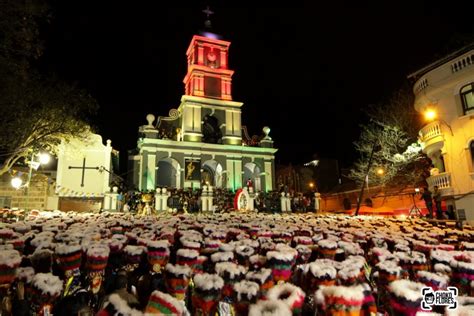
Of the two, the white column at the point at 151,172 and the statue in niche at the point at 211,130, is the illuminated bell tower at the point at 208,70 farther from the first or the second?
the white column at the point at 151,172

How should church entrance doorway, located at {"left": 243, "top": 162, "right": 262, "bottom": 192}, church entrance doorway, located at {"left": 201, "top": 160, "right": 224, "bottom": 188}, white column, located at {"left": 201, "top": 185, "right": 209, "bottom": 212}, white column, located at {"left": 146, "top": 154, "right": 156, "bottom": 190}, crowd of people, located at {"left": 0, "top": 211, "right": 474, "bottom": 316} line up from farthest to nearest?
church entrance doorway, located at {"left": 243, "top": 162, "right": 262, "bottom": 192}, church entrance doorway, located at {"left": 201, "top": 160, "right": 224, "bottom": 188}, white column, located at {"left": 146, "top": 154, "right": 156, "bottom": 190}, white column, located at {"left": 201, "top": 185, "right": 209, "bottom": 212}, crowd of people, located at {"left": 0, "top": 211, "right": 474, "bottom": 316}

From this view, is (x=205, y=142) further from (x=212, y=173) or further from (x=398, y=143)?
(x=398, y=143)

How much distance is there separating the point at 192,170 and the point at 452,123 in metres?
24.0

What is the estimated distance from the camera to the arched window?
16.1 m

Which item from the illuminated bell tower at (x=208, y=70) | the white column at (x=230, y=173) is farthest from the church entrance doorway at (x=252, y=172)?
the illuminated bell tower at (x=208, y=70)

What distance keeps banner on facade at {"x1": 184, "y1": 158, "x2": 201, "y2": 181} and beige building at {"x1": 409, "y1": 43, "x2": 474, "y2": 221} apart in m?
22.3

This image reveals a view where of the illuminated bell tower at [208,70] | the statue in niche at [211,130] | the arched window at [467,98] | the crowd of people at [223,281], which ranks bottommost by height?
the crowd of people at [223,281]

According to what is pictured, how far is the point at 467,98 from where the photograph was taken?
16375 millimetres

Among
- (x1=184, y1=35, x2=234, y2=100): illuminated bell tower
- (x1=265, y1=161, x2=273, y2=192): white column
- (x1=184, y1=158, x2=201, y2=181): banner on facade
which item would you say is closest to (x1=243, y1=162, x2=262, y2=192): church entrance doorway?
(x1=265, y1=161, x2=273, y2=192): white column

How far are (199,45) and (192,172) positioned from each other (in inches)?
675

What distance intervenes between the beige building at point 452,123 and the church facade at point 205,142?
61.0 feet

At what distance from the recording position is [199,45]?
124 ft

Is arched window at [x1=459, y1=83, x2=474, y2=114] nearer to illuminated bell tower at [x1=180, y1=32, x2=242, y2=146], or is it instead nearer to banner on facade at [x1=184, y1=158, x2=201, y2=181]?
illuminated bell tower at [x1=180, y1=32, x2=242, y2=146]

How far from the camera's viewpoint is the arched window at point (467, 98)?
16094mm
